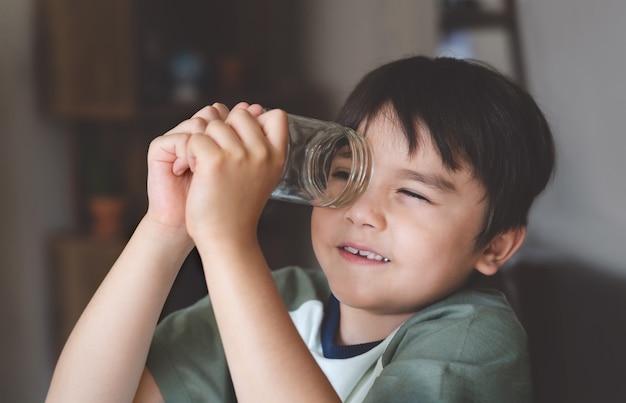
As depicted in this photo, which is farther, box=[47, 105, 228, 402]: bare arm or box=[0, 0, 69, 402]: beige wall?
box=[0, 0, 69, 402]: beige wall

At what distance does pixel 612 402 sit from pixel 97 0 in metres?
1.33

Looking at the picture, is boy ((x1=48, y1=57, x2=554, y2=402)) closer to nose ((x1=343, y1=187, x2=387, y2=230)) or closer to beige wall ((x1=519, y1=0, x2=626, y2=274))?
nose ((x1=343, y1=187, x2=387, y2=230))

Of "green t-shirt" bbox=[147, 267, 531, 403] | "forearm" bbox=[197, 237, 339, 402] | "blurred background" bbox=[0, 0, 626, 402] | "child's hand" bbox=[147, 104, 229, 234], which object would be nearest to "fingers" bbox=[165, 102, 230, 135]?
"child's hand" bbox=[147, 104, 229, 234]

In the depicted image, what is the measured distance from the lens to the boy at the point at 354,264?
1.81ft

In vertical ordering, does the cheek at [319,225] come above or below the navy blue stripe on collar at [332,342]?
above

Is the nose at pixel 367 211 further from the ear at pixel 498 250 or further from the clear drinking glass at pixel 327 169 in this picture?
the ear at pixel 498 250

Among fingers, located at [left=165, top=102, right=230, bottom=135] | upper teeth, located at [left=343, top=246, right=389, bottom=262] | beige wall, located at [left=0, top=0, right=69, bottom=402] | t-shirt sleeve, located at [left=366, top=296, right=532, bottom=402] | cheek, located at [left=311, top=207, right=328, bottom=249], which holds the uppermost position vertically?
fingers, located at [left=165, top=102, right=230, bottom=135]

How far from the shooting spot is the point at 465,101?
2.45 feet

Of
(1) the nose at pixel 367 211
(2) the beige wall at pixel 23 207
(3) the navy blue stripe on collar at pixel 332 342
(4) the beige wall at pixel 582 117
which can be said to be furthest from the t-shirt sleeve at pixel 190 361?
(2) the beige wall at pixel 23 207

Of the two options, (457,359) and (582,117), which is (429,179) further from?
(582,117)

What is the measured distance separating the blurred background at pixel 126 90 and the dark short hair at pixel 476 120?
0.30 meters

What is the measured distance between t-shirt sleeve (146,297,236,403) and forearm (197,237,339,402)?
0.23 meters

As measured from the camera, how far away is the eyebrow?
28.2 inches

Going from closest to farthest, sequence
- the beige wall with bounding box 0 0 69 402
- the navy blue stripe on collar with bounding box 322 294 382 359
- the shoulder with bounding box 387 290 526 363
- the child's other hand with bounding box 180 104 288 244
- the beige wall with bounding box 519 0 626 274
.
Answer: the child's other hand with bounding box 180 104 288 244 < the shoulder with bounding box 387 290 526 363 < the navy blue stripe on collar with bounding box 322 294 382 359 < the beige wall with bounding box 519 0 626 274 < the beige wall with bounding box 0 0 69 402
